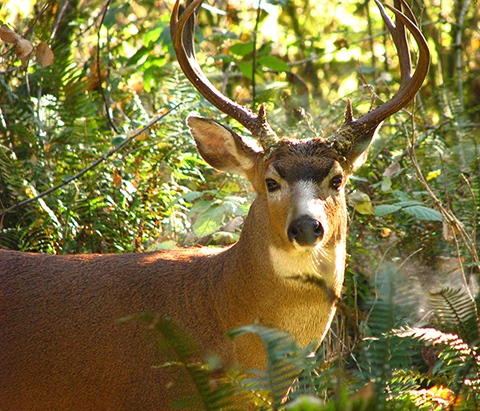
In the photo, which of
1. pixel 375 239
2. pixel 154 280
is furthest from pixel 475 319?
pixel 375 239

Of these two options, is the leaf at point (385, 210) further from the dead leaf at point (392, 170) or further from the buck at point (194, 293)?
the buck at point (194, 293)

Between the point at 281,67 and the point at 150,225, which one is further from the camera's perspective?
the point at 281,67

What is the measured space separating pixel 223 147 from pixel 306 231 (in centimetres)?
110

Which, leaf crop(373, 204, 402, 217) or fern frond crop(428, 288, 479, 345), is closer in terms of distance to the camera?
fern frond crop(428, 288, 479, 345)

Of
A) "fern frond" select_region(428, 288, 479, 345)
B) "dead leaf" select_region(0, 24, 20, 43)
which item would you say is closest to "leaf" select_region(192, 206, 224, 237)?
"dead leaf" select_region(0, 24, 20, 43)

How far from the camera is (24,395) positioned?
3.22 metres

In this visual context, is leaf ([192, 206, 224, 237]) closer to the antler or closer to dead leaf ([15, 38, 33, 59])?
the antler

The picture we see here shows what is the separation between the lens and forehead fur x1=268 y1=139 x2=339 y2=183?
10.4 feet

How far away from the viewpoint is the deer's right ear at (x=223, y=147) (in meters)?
3.63

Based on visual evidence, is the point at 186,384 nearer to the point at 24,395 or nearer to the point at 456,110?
the point at 24,395

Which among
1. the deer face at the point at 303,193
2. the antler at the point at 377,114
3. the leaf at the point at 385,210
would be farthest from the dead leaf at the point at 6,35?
the leaf at the point at 385,210

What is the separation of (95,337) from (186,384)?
633 mm

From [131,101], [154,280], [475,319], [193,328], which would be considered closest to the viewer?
[475,319]

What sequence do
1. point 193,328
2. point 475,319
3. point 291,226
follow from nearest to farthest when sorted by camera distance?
1. point 475,319
2. point 291,226
3. point 193,328
